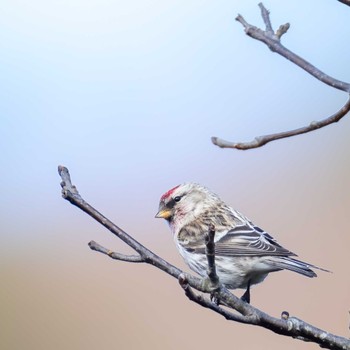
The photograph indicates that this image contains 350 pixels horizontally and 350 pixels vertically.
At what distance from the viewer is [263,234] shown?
391 cm

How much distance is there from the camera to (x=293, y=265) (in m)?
3.30

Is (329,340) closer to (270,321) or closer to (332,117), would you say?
(270,321)

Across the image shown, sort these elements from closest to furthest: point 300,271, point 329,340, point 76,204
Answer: point 329,340, point 76,204, point 300,271

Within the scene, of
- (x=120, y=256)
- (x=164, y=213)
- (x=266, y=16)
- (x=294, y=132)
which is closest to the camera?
(x=294, y=132)

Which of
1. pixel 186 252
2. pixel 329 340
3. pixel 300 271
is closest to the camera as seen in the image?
pixel 329 340

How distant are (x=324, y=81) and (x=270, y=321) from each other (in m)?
0.63

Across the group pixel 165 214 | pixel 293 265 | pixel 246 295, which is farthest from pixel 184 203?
pixel 293 265

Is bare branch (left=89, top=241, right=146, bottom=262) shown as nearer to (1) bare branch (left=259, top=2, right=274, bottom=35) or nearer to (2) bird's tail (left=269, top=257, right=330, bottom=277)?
(1) bare branch (left=259, top=2, right=274, bottom=35)

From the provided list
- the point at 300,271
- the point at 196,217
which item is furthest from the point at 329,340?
the point at 196,217

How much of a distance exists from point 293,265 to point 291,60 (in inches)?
67.7

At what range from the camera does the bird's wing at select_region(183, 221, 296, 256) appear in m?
3.57

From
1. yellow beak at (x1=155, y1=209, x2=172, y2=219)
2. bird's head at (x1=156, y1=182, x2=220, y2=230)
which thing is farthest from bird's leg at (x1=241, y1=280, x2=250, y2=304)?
yellow beak at (x1=155, y1=209, x2=172, y2=219)

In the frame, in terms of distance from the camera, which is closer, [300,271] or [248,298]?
[300,271]

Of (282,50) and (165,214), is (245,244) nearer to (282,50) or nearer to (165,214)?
(165,214)
